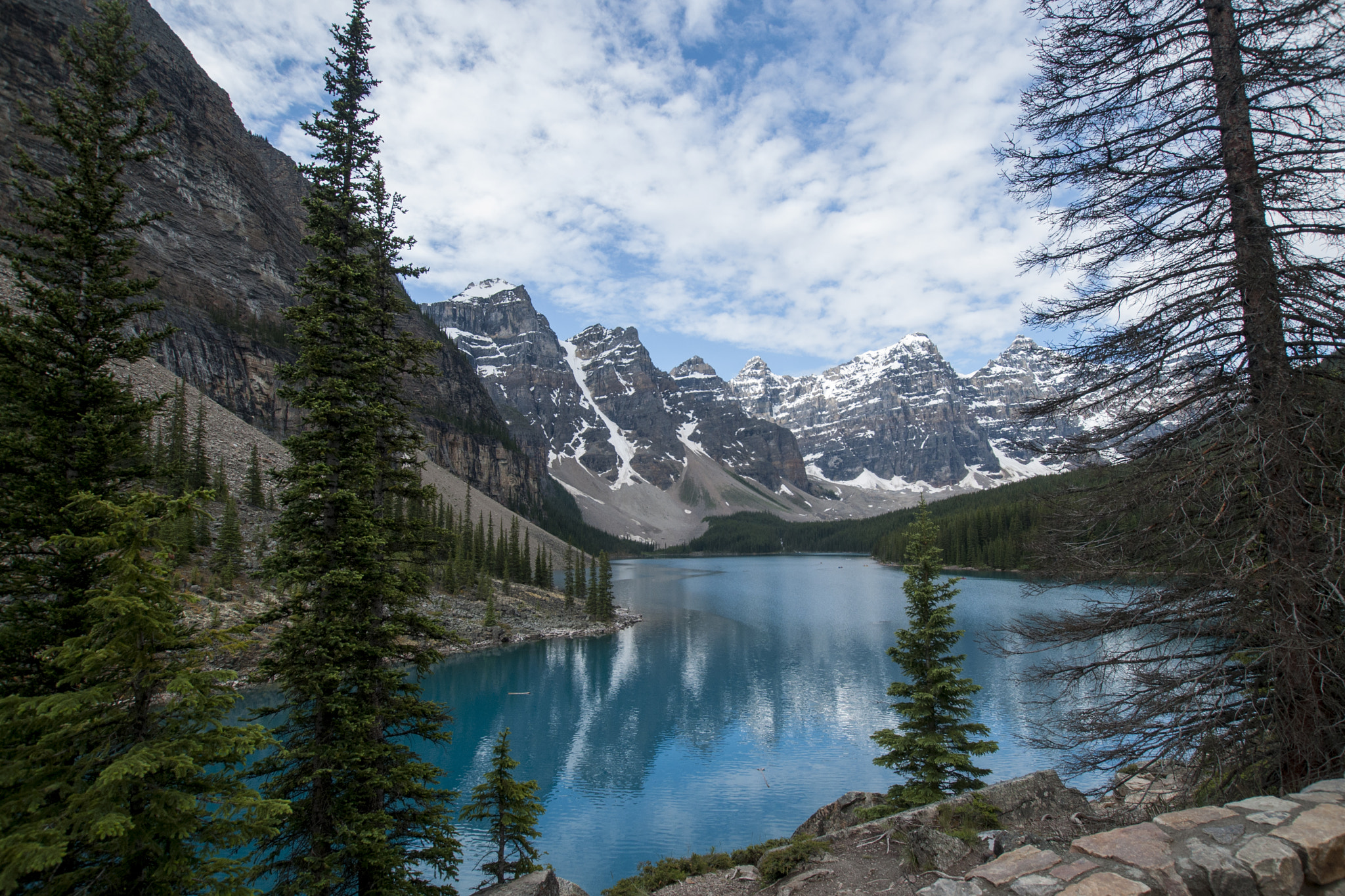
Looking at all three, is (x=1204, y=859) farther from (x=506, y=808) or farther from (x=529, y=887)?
(x=506, y=808)

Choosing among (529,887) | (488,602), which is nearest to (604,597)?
(488,602)

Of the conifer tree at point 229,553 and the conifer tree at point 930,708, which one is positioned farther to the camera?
the conifer tree at point 229,553

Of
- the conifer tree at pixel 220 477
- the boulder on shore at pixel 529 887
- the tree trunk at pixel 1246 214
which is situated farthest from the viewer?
the conifer tree at pixel 220 477

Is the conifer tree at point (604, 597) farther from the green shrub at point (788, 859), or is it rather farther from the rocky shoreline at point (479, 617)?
the green shrub at point (788, 859)

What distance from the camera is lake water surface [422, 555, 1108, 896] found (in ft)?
61.7

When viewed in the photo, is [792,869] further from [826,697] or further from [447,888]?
[826,697]

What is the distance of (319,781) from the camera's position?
8.23 meters

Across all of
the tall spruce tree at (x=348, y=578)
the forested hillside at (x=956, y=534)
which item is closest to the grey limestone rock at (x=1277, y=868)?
the forested hillside at (x=956, y=534)

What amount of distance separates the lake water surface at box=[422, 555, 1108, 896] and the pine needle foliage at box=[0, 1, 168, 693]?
1041cm

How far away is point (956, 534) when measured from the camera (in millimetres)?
90125

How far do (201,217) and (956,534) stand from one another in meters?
125

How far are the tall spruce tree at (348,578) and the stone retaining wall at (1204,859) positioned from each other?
7683mm

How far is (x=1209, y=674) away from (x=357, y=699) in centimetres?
1105

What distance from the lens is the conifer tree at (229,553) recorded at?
34219 mm
